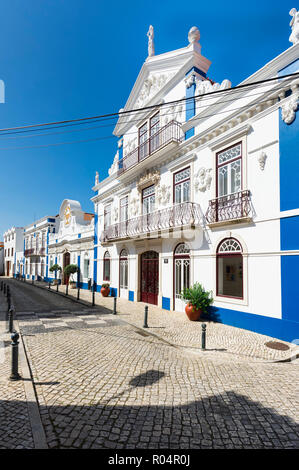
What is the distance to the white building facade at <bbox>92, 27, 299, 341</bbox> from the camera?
7762mm

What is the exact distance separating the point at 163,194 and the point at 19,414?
11.1 m

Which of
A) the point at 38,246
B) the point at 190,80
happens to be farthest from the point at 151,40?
the point at 38,246

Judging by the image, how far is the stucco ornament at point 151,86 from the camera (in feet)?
46.3

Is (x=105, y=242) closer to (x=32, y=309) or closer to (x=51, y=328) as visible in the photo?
(x=32, y=309)

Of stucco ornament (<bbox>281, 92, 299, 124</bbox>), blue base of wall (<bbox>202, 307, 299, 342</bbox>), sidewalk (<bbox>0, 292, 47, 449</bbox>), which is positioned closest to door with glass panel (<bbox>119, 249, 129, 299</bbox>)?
blue base of wall (<bbox>202, 307, 299, 342</bbox>)

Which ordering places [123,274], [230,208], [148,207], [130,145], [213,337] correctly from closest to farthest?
[213,337], [230,208], [148,207], [123,274], [130,145]

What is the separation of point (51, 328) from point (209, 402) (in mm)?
6267

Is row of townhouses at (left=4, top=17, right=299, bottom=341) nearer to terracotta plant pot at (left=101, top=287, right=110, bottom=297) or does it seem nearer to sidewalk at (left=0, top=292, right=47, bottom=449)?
terracotta plant pot at (left=101, top=287, right=110, bottom=297)

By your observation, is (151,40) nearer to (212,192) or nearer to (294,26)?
(294,26)

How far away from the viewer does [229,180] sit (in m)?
9.77

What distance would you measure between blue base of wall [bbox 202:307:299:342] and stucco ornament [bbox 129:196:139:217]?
801 centimetres

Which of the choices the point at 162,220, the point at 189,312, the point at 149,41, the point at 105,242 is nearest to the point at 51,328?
the point at 189,312

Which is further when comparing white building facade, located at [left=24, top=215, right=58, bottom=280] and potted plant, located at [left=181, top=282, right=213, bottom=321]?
white building facade, located at [left=24, top=215, right=58, bottom=280]

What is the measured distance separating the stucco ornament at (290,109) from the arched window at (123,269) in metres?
11.7
